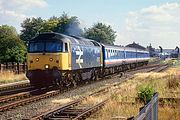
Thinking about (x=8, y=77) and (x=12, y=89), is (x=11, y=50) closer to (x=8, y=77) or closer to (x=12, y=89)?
(x=8, y=77)

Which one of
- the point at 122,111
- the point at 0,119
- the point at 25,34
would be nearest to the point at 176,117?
the point at 122,111

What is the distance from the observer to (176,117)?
1269 centimetres

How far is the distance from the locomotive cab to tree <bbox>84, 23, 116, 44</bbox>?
225ft

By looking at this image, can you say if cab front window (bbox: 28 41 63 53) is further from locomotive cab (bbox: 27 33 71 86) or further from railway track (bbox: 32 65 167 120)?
railway track (bbox: 32 65 167 120)

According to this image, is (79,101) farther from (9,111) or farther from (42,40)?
(42,40)

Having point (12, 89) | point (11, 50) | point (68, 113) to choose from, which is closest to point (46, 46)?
point (12, 89)

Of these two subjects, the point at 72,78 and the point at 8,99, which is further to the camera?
the point at 72,78

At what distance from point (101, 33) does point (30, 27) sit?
53.3ft

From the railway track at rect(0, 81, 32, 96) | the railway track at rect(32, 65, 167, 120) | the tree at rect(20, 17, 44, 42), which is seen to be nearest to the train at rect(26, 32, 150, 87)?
the railway track at rect(0, 81, 32, 96)

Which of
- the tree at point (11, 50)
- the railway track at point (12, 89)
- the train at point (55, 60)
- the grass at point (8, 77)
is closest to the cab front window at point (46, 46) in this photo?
the train at point (55, 60)

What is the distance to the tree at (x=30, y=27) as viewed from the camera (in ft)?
302

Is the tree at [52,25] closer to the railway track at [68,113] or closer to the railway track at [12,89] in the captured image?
the railway track at [12,89]

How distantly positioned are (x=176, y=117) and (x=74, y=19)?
71419mm

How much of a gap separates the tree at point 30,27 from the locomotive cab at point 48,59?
223ft
